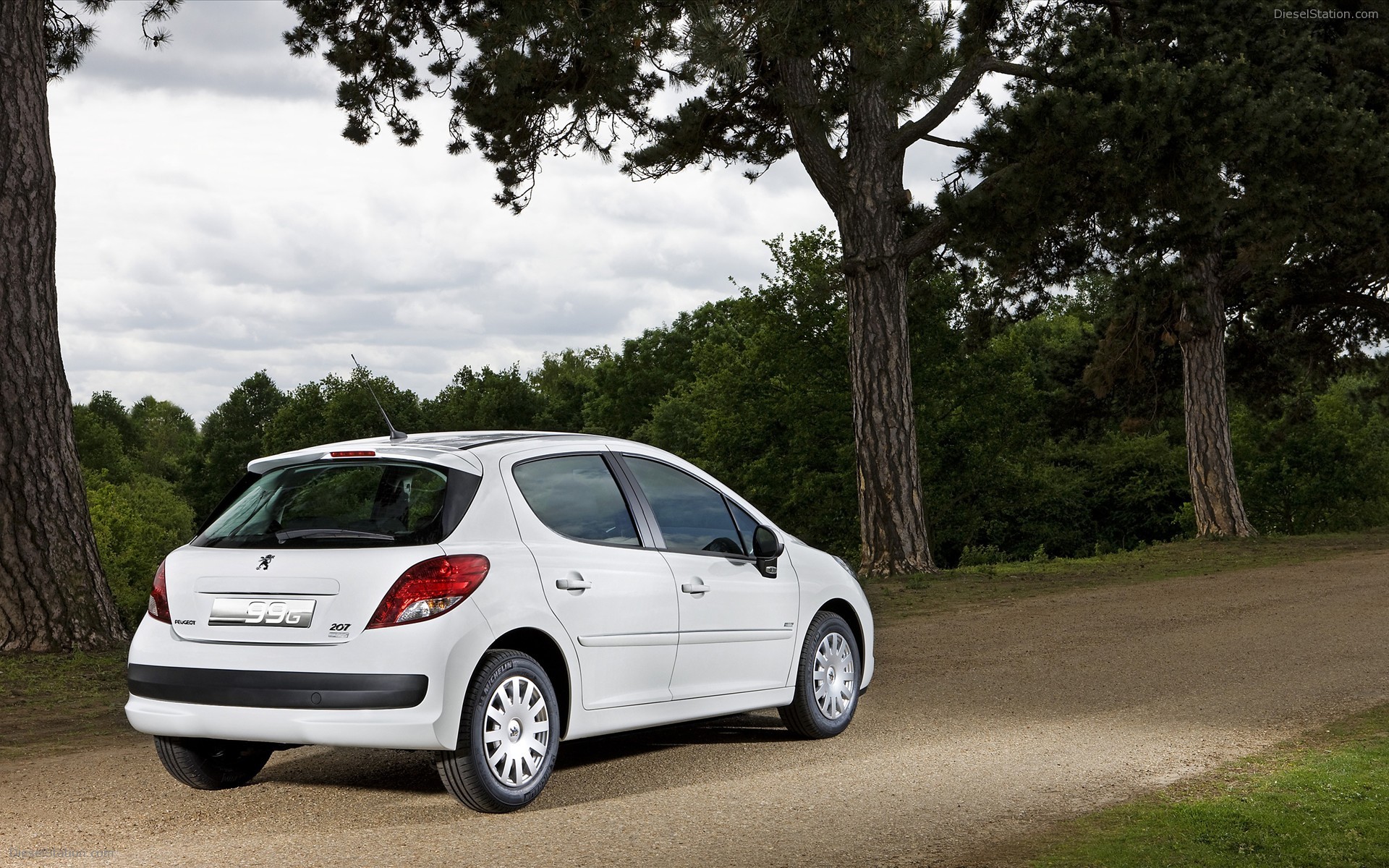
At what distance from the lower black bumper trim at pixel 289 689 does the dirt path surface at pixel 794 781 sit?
52 centimetres

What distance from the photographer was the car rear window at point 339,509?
19.6 feet

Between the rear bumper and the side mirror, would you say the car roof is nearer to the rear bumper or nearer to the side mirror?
the rear bumper

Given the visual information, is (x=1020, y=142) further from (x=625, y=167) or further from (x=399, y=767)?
(x=399, y=767)

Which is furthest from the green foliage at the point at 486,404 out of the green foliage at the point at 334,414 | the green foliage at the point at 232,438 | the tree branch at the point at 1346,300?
the tree branch at the point at 1346,300

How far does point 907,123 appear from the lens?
2105 cm

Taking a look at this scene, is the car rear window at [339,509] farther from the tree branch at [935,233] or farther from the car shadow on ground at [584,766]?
the tree branch at [935,233]

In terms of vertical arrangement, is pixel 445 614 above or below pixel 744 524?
below

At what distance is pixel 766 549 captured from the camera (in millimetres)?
7480

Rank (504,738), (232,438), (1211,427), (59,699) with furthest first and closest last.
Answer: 1. (232,438)
2. (1211,427)
3. (59,699)
4. (504,738)

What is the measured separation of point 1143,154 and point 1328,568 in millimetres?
6409

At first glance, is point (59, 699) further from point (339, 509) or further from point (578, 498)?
point (578, 498)

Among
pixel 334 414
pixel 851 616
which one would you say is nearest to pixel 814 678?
pixel 851 616

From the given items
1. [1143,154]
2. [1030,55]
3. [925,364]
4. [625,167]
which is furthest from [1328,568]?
[925,364]

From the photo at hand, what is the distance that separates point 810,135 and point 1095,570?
25.2 feet
